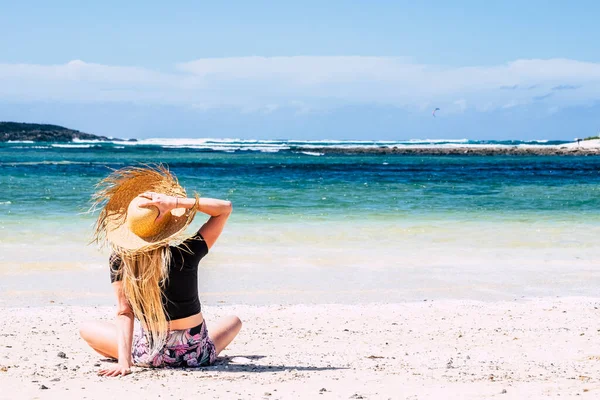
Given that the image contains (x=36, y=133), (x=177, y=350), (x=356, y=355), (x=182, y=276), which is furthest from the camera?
(x=36, y=133)

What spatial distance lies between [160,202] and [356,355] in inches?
72.2

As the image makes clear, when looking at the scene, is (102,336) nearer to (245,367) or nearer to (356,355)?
(245,367)

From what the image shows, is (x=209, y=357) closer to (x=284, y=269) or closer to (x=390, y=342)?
(x=390, y=342)

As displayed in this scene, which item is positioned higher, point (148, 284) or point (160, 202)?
point (160, 202)

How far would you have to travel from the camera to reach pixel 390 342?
5.27 meters

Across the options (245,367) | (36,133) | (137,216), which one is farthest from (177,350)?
(36,133)

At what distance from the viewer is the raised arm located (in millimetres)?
3773

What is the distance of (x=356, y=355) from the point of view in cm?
488

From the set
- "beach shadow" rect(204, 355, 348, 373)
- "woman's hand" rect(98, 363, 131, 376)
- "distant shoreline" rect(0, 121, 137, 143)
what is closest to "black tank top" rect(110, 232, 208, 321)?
"woman's hand" rect(98, 363, 131, 376)

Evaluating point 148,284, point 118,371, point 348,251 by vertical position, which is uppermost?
point 148,284

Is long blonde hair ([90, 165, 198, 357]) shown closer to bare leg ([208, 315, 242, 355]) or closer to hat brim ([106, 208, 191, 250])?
hat brim ([106, 208, 191, 250])

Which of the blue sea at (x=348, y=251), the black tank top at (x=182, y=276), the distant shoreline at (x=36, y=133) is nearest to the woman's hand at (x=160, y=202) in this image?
the black tank top at (x=182, y=276)

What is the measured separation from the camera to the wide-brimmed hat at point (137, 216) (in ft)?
12.4

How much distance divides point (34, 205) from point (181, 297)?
1315 cm
